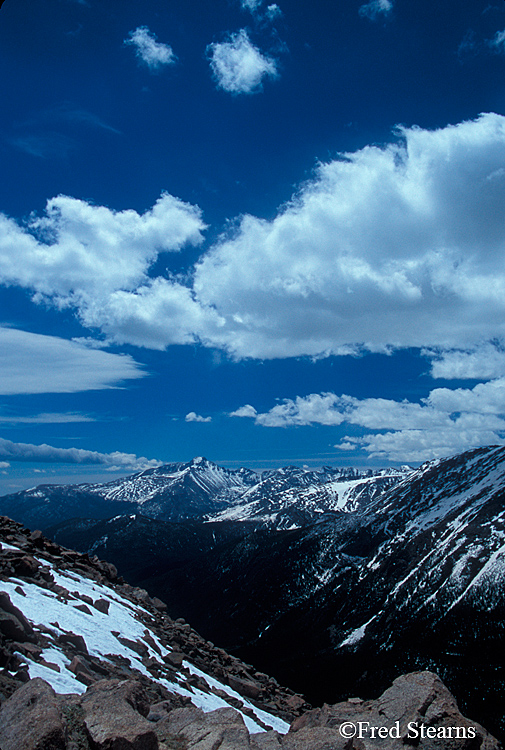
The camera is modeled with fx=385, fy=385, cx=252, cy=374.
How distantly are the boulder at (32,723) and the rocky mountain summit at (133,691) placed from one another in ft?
0.10

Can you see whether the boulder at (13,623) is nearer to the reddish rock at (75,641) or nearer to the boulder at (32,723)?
the reddish rock at (75,641)

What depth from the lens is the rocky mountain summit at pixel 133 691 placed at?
12.3m

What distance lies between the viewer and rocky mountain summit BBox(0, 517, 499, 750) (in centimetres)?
1227

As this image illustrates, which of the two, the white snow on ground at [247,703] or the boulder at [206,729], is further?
the white snow on ground at [247,703]

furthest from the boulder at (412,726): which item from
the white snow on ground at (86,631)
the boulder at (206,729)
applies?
the white snow on ground at (86,631)

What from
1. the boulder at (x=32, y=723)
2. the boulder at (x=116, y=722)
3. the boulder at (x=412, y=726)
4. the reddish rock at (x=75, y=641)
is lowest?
the reddish rock at (x=75, y=641)

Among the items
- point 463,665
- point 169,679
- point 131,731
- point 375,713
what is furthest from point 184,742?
point 463,665

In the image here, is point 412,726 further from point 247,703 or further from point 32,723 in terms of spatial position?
point 247,703

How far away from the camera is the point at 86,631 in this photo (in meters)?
28.5

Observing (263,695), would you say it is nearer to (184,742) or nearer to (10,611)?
(10,611)

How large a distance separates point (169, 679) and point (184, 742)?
59.9 ft

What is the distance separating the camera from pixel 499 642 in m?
180

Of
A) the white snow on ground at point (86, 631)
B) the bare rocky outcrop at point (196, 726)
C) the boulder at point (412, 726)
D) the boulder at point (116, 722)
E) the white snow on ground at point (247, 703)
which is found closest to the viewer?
the bare rocky outcrop at point (196, 726)

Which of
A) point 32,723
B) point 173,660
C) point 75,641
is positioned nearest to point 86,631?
point 75,641
